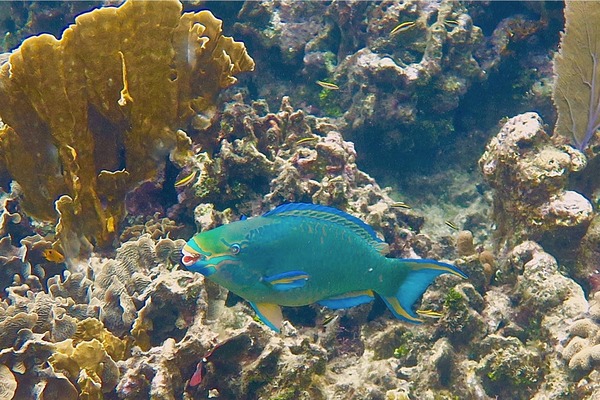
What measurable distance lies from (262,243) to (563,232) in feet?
10.1

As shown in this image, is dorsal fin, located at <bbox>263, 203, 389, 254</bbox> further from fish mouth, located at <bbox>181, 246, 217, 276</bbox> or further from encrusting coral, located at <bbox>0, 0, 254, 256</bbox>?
encrusting coral, located at <bbox>0, 0, 254, 256</bbox>

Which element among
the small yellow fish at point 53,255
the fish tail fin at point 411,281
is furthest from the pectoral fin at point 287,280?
the small yellow fish at point 53,255

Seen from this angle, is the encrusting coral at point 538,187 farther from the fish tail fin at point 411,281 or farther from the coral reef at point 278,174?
the fish tail fin at point 411,281

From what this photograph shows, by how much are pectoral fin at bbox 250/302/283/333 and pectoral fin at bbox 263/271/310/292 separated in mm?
137

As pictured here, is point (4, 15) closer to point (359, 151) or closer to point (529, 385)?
point (359, 151)

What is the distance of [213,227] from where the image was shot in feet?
11.6

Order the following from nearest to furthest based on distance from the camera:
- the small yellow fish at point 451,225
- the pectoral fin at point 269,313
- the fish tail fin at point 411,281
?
the pectoral fin at point 269,313, the fish tail fin at point 411,281, the small yellow fish at point 451,225

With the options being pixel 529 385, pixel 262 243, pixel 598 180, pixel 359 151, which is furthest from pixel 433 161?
pixel 262 243

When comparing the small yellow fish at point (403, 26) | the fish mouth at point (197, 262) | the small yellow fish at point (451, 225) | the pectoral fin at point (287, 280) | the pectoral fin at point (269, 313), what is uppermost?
the small yellow fish at point (403, 26)

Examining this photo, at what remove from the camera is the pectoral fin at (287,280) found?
212 centimetres

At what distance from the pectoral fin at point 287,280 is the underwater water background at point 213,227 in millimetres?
13

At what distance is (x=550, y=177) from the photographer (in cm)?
390

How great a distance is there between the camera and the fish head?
2.06 metres

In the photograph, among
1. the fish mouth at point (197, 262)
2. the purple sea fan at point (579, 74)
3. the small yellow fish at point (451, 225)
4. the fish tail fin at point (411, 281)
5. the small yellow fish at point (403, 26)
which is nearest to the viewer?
the fish mouth at point (197, 262)
